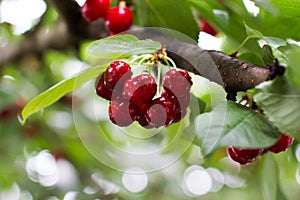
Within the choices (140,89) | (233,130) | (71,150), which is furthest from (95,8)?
(71,150)

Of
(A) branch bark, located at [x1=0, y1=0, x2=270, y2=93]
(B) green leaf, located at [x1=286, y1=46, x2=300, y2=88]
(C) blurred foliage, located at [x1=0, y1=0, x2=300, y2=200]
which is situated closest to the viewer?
(B) green leaf, located at [x1=286, y1=46, x2=300, y2=88]

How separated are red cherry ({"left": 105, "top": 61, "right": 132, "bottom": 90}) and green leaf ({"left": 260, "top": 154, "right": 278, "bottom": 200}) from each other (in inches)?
16.0

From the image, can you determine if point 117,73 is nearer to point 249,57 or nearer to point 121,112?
point 121,112

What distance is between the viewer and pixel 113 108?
30.8 inches

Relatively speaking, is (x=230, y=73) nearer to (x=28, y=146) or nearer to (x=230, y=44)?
(x=230, y=44)

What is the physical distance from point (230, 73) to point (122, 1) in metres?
0.58

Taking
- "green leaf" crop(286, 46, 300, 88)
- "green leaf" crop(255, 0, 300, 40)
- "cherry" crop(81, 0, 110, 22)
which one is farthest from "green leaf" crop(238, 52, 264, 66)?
"cherry" crop(81, 0, 110, 22)

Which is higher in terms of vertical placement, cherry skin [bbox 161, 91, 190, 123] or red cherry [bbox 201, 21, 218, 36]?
cherry skin [bbox 161, 91, 190, 123]

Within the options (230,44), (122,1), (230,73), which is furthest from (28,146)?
(230,73)

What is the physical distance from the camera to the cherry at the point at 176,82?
767 millimetres

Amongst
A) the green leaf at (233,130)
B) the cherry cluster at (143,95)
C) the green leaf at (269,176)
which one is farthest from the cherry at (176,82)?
the green leaf at (269,176)

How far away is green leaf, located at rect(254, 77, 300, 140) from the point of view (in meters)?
0.62

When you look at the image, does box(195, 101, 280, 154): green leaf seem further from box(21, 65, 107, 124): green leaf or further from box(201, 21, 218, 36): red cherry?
box(201, 21, 218, 36): red cherry

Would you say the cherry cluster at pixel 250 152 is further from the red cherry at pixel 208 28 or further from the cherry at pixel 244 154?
the red cherry at pixel 208 28
